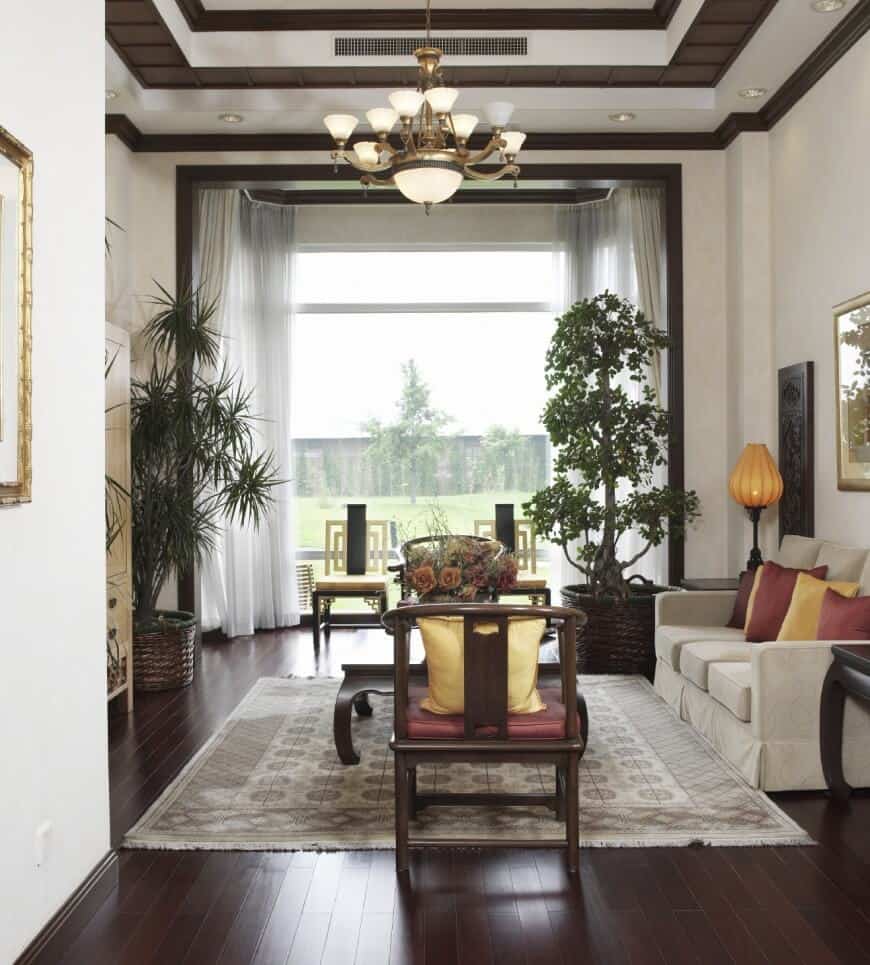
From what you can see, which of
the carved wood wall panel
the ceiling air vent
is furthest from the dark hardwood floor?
the ceiling air vent

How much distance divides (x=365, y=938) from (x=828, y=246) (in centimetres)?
416

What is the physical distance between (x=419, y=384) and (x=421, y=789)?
510 centimetres

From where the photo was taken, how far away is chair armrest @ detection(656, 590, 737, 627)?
17.6 feet

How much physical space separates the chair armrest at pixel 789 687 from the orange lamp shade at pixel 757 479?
194 centimetres

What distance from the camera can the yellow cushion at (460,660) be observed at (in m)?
3.14

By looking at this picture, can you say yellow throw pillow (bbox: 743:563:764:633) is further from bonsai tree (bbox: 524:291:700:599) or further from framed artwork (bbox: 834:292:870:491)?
bonsai tree (bbox: 524:291:700:599)

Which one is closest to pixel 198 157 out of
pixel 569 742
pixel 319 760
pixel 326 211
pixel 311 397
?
pixel 326 211

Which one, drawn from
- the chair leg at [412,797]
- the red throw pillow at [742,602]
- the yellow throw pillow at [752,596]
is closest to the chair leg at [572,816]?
the chair leg at [412,797]

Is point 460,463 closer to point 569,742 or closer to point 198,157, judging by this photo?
point 198,157

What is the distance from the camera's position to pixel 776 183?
6.03 meters

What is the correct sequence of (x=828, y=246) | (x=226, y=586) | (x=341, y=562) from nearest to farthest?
(x=828, y=246), (x=226, y=586), (x=341, y=562)

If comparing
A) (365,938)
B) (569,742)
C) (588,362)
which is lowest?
(365,938)

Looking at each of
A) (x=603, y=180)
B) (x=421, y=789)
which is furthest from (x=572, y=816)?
(x=603, y=180)

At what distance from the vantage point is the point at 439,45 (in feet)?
18.5
